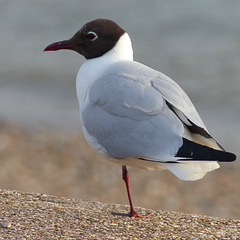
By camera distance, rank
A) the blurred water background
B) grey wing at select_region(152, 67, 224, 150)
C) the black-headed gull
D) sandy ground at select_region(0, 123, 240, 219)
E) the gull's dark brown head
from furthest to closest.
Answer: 1. the blurred water background
2. sandy ground at select_region(0, 123, 240, 219)
3. the gull's dark brown head
4. grey wing at select_region(152, 67, 224, 150)
5. the black-headed gull

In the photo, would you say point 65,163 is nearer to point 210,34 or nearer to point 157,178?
point 157,178

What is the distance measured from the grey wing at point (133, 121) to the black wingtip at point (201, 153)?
0.05 m

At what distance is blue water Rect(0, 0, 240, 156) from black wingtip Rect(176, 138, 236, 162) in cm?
396

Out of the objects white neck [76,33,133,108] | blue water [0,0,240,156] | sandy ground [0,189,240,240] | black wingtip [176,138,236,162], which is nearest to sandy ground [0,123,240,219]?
blue water [0,0,240,156]

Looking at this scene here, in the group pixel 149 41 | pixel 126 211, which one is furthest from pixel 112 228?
pixel 149 41

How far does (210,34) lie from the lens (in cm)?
1155

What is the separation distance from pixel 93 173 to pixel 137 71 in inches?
121

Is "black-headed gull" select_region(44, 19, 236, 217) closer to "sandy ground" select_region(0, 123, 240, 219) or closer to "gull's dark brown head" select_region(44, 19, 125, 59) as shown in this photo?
"gull's dark brown head" select_region(44, 19, 125, 59)

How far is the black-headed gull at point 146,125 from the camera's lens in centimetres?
397

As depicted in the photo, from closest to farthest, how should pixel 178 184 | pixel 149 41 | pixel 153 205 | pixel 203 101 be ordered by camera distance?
1. pixel 153 205
2. pixel 178 184
3. pixel 203 101
4. pixel 149 41

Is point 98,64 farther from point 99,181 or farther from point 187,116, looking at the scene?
point 99,181

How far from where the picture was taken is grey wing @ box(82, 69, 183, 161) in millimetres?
4035

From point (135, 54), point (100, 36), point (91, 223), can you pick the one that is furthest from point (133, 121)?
point (135, 54)

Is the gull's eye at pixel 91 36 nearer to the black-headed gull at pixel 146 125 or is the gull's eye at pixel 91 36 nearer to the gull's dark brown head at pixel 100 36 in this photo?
the gull's dark brown head at pixel 100 36
